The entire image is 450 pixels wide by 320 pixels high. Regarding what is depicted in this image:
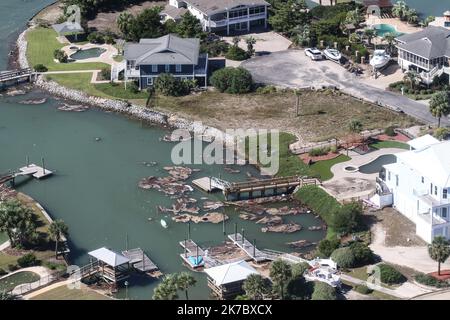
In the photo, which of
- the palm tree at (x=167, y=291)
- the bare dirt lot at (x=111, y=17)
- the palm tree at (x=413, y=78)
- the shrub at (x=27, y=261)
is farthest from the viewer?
the bare dirt lot at (x=111, y=17)

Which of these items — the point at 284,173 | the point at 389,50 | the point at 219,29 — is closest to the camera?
the point at 284,173

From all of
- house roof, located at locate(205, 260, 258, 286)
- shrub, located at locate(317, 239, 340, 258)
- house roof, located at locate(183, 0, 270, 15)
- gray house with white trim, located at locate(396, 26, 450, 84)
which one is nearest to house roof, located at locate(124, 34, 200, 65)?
house roof, located at locate(183, 0, 270, 15)

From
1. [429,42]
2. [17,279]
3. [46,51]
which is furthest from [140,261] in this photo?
[46,51]

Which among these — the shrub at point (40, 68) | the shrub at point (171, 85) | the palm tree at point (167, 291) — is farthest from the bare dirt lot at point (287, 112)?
the palm tree at point (167, 291)

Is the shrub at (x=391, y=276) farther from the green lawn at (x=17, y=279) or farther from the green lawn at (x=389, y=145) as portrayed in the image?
the green lawn at (x=17, y=279)

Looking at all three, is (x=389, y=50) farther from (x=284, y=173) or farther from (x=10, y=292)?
(x=10, y=292)
